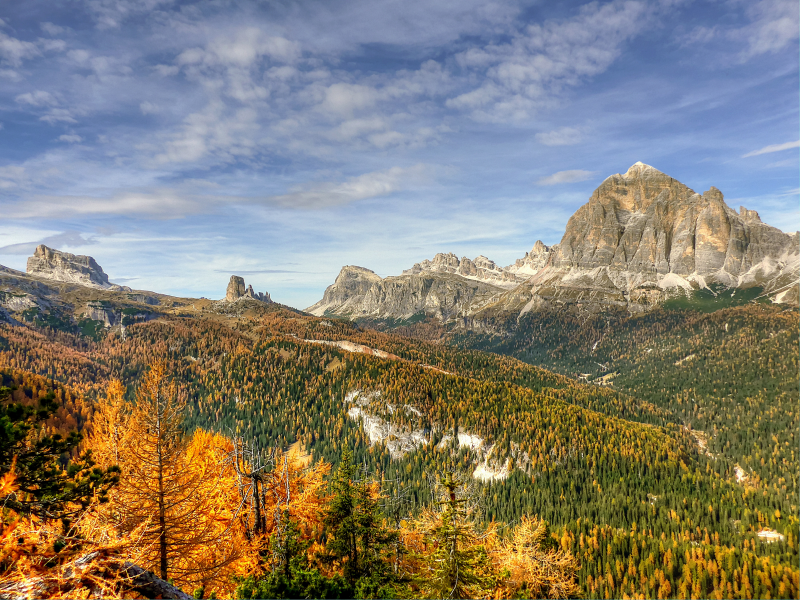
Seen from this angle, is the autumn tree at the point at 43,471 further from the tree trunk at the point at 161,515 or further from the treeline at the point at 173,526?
the tree trunk at the point at 161,515

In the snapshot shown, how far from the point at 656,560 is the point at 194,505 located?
130m

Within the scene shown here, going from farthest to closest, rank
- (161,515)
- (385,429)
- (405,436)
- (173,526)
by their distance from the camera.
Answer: (385,429), (405,436), (161,515), (173,526)

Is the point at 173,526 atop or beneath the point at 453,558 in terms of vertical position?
atop

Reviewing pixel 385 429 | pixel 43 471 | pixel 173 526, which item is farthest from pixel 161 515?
pixel 385 429

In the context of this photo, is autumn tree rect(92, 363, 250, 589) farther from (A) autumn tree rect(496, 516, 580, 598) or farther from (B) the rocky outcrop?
(A) autumn tree rect(496, 516, 580, 598)

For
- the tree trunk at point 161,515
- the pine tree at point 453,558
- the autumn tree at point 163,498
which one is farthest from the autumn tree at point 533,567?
the tree trunk at point 161,515

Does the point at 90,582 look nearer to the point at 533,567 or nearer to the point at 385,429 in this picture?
the point at 533,567

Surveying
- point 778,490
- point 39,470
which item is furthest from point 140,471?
point 778,490

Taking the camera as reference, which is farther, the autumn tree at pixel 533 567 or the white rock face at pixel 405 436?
the white rock face at pixel 405 436

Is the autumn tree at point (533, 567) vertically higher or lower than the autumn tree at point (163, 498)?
lower

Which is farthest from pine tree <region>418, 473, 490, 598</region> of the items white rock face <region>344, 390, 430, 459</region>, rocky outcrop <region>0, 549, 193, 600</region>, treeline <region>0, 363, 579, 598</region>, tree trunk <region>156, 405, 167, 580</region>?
white rock face <region>344, 390, 430, 459</region>

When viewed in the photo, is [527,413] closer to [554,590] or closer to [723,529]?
[723,529]

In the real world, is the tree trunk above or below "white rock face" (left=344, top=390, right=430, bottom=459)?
above

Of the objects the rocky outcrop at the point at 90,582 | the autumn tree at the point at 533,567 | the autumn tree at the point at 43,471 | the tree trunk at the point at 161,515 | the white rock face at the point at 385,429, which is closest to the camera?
the rocky outcrop at the point at 90,582
